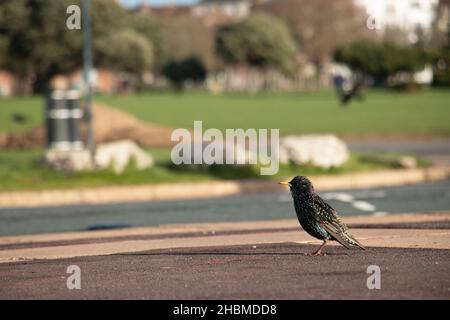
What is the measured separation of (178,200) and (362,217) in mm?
5221

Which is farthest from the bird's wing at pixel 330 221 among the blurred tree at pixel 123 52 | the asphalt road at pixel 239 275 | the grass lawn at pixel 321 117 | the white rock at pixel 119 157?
the blurred tree at pixel 123 52

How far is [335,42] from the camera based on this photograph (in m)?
118

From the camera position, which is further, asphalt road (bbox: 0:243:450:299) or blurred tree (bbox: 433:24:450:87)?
blurred tree (bbox: 433:24:450:87)

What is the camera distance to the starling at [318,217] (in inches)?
382

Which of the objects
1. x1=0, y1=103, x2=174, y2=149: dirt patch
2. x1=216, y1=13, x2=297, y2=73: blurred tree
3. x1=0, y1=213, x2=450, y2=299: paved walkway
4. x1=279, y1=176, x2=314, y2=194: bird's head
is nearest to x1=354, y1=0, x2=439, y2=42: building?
x1=216, y1=13, x2=297, y2=73: blurred tree

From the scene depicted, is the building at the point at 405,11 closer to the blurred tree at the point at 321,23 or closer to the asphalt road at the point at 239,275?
the blurred tree at the point at 321,23

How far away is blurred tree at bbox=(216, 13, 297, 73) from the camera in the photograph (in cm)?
10375

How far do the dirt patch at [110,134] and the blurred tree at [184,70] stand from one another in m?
77.8

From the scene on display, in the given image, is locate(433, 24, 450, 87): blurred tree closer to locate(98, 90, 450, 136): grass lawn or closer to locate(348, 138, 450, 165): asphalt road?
locate(98, 90, 450, 136): grass lawn

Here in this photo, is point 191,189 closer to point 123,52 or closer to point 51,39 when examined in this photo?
point 51,39

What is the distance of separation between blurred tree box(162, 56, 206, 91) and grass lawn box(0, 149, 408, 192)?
88.8 metres
